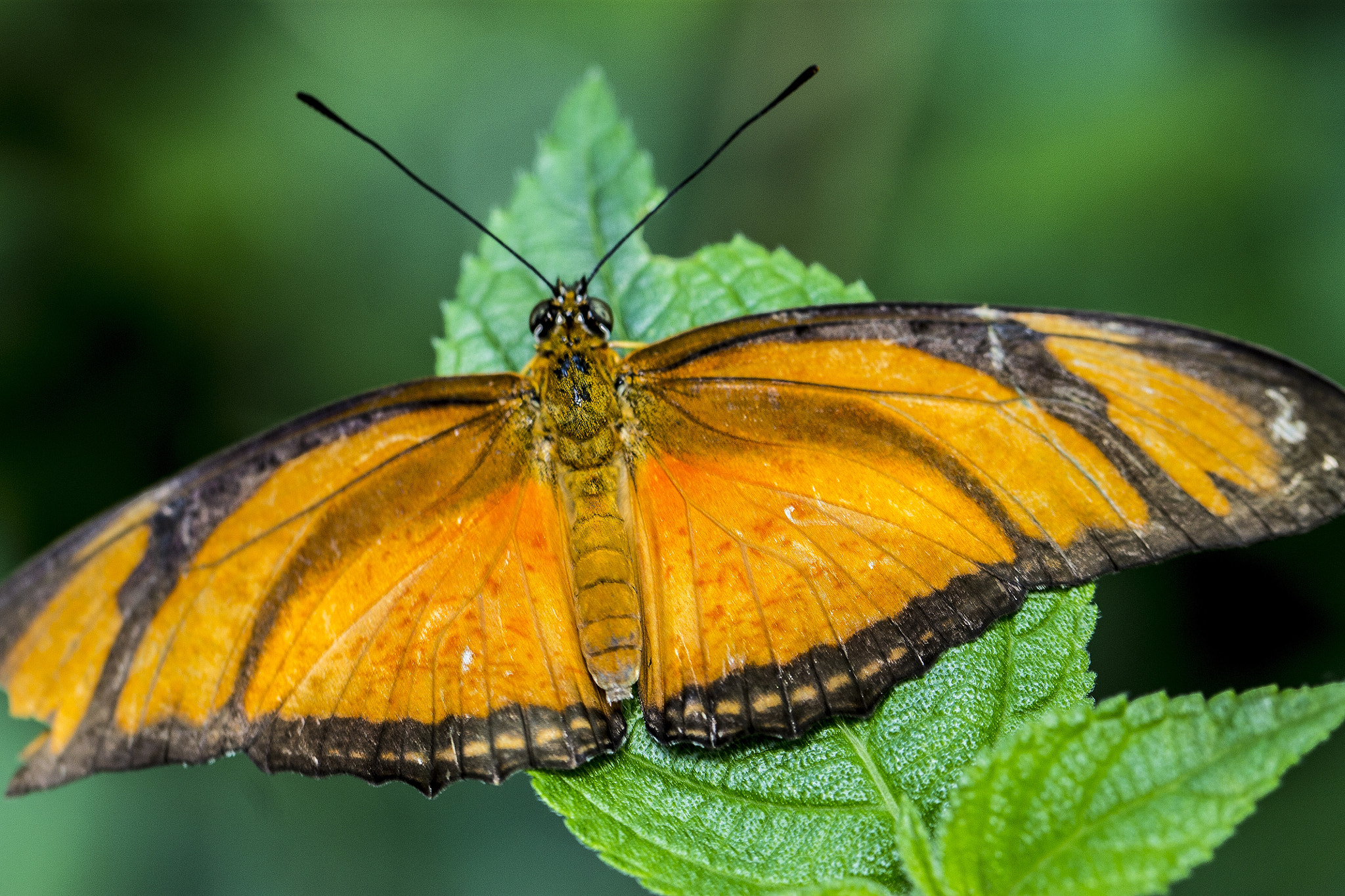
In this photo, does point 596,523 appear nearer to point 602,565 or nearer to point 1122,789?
point 602,565

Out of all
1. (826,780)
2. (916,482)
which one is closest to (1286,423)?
(916,482)

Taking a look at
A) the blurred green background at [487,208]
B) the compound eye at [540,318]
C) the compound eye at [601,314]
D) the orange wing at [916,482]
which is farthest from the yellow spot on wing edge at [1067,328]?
the blurred green background at [487,208]

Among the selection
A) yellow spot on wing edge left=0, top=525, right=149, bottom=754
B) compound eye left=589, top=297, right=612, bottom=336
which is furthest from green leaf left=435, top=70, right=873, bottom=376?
yellow spot on wing edge left=0, top=525, right=149, bottom=754

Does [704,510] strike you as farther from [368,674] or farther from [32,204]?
[32,204]

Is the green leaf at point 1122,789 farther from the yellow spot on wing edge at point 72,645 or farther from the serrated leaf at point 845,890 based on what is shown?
the yellow spot on wing edge at point 72,645

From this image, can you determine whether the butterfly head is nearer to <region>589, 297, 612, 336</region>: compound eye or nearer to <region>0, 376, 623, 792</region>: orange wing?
<region>589, 297, 612, 336</region>: compound eye

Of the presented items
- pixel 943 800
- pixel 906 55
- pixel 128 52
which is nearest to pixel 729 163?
pixel 906 55
